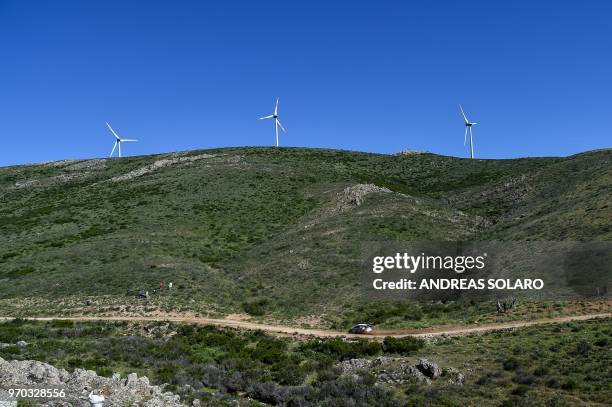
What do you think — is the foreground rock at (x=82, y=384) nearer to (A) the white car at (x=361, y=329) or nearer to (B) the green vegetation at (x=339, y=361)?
(B) the green vegetation at (x=339, y=361)

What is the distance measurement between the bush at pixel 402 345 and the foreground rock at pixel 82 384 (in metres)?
15.1

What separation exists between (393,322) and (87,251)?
143ft

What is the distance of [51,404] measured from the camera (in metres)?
20.0

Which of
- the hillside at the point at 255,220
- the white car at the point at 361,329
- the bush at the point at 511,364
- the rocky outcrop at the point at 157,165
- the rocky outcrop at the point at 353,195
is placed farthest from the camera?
the rocky outcrop at the point at 157,165

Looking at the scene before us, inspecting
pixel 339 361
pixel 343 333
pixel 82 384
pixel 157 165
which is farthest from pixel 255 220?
pixel 82 384

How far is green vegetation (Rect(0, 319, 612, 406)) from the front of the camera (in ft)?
79.6

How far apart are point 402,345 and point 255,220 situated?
53279 mm

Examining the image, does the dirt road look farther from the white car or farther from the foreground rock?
the foreground rock

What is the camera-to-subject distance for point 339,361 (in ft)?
103

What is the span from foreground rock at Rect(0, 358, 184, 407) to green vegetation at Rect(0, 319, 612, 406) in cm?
158

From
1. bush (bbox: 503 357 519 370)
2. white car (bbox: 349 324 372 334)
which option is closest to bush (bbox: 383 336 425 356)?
white car (bbox: 349 324 372 334)

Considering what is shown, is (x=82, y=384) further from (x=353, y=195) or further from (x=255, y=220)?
(x=353, y=195)

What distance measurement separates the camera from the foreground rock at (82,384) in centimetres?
2125

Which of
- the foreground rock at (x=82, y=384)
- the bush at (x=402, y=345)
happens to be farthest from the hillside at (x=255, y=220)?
the foreground rock at (x=82, y=384)
